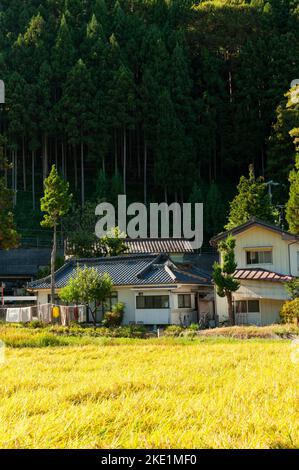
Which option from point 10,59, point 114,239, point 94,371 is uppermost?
point 10,59

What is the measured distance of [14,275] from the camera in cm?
3425

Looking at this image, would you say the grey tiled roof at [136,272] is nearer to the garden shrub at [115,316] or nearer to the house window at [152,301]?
the house window at [152,301]

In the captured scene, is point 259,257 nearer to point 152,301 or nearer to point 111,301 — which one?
point 152,301

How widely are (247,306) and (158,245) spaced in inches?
476

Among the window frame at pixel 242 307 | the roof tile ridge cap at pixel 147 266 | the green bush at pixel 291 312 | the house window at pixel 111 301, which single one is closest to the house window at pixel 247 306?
the window frame at pixel 242 307

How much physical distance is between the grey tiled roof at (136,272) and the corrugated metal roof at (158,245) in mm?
Result: 5827

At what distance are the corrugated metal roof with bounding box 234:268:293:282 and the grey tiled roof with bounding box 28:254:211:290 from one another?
96.9 inches

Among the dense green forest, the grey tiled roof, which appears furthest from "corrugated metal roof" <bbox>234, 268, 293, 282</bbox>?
the dense green forest

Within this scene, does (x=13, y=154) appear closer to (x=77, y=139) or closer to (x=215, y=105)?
(x=77, y=139)

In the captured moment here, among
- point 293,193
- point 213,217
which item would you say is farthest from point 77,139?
point 293,193

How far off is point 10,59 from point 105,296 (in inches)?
1118

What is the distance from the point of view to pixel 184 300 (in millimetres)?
25656

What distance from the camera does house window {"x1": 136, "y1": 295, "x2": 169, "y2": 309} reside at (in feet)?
82.1

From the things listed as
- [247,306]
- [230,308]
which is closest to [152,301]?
[230,308]
